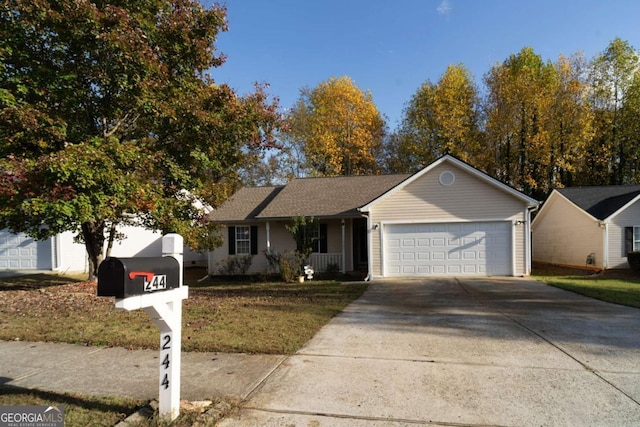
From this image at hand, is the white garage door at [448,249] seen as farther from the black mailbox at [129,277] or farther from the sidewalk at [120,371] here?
the black mailbox at [129,277]

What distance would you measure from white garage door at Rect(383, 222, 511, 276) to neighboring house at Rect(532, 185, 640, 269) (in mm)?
6447

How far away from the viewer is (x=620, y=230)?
57.6ft

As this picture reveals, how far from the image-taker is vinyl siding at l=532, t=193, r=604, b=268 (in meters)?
18.3

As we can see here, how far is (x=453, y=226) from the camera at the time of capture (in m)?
15.1

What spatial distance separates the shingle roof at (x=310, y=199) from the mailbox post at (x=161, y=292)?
1334 cm

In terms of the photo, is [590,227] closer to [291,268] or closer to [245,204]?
[291,268]

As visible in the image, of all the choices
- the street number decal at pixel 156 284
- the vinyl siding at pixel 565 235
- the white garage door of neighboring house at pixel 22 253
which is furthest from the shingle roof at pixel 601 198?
the white garage door of neighboring house at pixel 22 253

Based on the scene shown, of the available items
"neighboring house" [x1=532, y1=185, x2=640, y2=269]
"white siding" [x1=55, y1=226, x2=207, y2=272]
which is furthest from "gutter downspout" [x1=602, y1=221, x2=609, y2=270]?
"white siding" [x1=55, y1=226, x2=207, y2=272]

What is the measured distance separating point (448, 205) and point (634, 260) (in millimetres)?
8705

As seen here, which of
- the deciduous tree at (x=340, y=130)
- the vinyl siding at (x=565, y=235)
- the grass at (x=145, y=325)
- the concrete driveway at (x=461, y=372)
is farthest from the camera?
the deciduous tree at (x=340, y=130)

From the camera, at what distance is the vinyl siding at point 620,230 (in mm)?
17453

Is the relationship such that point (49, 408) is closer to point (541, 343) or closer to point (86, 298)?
point (541, 343)

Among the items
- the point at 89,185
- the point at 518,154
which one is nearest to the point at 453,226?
the point at 89,185

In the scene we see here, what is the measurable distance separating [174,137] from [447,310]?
902cm
